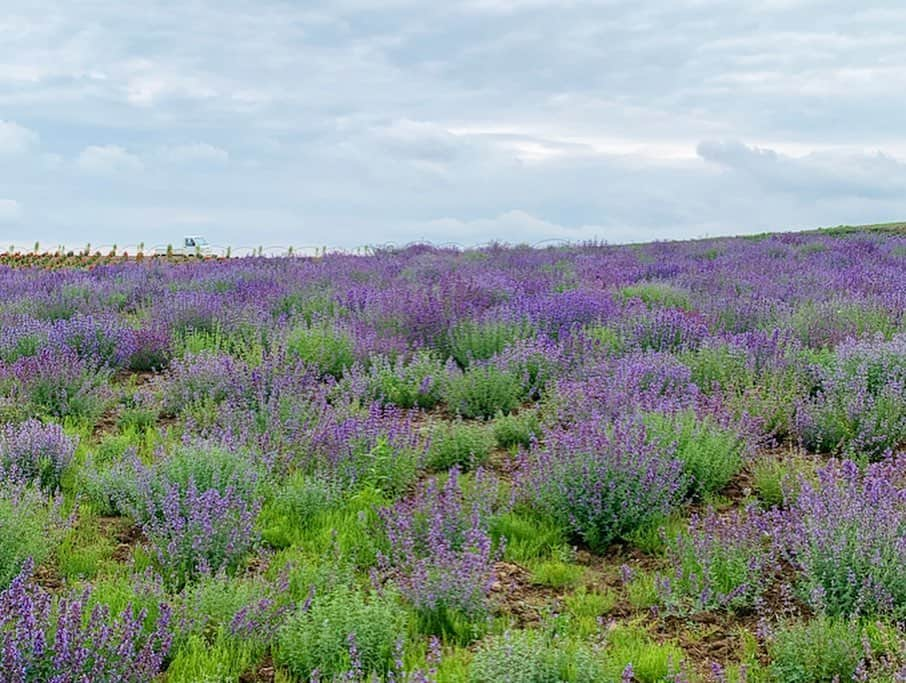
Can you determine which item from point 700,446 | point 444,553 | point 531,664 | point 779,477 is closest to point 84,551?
point 444,553

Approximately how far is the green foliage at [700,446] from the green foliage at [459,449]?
1.01 meters

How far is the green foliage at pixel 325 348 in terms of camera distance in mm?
7039

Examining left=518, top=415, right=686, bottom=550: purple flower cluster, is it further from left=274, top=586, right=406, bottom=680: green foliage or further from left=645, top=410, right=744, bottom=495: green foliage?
left=274, top=586, right=406, bottom=680: green foliage

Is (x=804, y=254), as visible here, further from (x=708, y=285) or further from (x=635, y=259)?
(x=708, y=285)

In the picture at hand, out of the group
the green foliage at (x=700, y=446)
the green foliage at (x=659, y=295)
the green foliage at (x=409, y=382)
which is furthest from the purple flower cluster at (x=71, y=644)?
the green foliage at (x=659, y=295)

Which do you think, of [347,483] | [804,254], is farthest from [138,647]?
[804,254]

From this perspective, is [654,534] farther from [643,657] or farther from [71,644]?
[71,644]

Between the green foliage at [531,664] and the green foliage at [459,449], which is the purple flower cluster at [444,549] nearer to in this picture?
the green foliage at [531,664]

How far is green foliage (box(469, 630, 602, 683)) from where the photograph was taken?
2.83 metres

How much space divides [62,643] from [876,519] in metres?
2.98

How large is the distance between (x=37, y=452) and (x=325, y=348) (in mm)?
2652

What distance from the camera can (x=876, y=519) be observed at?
3529 mm

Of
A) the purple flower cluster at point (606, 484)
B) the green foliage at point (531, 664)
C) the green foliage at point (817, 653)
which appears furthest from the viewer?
the purple flower cluster at point (606, 484)

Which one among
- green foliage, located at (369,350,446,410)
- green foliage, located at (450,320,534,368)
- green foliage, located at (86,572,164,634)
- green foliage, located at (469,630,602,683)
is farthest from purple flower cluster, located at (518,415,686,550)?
green foliage, located at (450,320,534,368)
